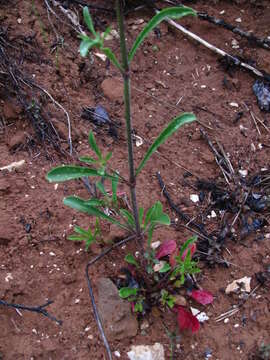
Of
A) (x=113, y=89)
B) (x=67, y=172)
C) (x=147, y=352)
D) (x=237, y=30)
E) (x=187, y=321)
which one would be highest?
(x=237, y=30)

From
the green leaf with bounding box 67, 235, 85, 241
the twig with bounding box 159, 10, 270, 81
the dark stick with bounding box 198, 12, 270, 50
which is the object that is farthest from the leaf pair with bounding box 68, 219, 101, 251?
the dark stick with bounding box 198, 12, 270, 50

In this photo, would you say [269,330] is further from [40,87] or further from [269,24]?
[269,24]

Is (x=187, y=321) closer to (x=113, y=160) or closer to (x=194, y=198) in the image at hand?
(x=194, y=198)

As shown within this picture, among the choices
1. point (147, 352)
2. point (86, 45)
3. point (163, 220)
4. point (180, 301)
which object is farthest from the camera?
point (180, 301)

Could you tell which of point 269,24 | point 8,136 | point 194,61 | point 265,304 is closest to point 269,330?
point 265,304

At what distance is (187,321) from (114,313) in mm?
314

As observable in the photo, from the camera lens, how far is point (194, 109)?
260cm

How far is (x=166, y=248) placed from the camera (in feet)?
6.25

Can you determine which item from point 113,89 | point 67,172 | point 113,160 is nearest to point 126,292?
point 67,172

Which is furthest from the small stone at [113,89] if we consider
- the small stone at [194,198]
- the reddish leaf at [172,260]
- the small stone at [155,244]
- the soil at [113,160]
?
the reddish leaf at [172,260]

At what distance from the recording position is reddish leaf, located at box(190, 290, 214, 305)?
1806 mm

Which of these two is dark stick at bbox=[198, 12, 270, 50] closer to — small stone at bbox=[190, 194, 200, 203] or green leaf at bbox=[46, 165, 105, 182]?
small stone at bbox=[190, 194, 200, 203]

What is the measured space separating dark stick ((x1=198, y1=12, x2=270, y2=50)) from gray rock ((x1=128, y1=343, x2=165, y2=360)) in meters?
2.09

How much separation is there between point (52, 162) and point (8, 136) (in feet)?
1.04
